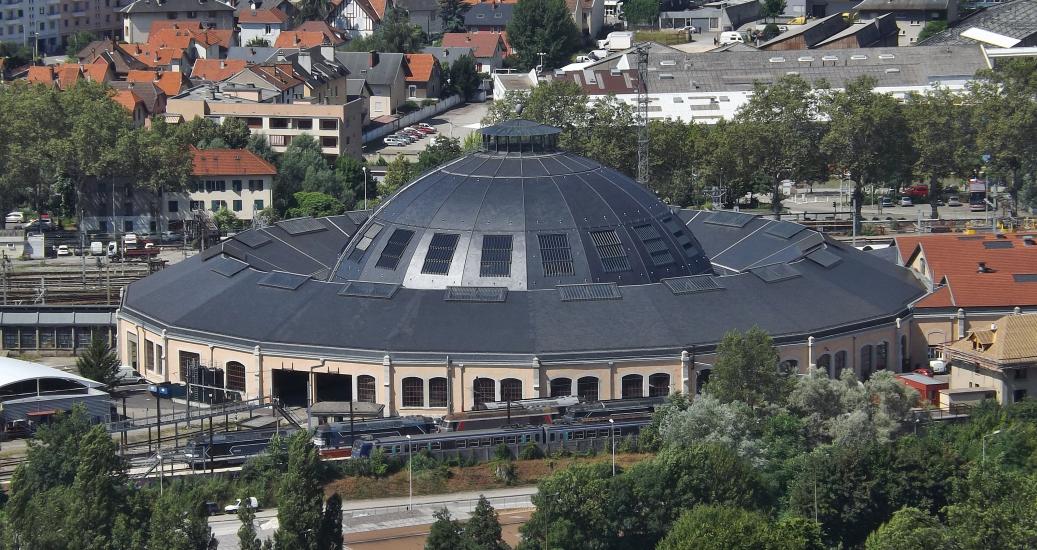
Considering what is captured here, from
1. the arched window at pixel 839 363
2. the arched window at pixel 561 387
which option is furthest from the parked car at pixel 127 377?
the arched window at pixel 839 363

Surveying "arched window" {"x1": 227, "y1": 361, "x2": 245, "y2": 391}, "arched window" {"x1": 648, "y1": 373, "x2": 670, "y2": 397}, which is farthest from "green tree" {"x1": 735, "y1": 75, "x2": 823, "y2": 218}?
"arched window" {"x1": 227, "y1": 361, "x2": 245, "y2": 391}

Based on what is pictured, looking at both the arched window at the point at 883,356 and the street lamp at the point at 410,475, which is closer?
the street lamp at the point at 410,475

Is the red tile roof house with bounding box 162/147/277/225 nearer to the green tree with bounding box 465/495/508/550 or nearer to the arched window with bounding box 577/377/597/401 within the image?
the arched window with bounding box 577/377/597/401

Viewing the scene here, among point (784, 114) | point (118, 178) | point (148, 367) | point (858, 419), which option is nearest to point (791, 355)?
point (858, 419)

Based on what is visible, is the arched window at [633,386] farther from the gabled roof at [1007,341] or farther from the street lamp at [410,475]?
the gabled roof at [1007,341]

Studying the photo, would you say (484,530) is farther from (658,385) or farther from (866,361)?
(866,361)
